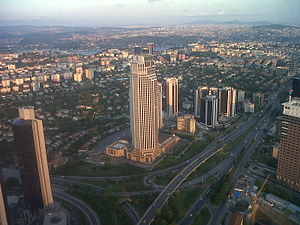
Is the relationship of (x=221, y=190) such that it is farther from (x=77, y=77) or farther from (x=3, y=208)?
(x=77, y=77)

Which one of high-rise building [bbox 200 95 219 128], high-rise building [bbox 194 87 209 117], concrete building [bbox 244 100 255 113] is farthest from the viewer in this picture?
concrete building [bbox 244 100 255 113]

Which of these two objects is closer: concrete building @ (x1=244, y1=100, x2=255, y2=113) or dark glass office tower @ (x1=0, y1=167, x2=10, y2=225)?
dark glass office tower @ (x1=0, y1=167, x2=10, y2=225)

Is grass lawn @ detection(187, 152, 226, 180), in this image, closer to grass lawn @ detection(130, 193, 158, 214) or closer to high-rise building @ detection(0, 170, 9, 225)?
grass lawn @ detection(130, 193, 158, 214)

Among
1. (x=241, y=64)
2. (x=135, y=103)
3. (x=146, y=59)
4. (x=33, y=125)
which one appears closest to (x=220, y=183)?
(x=135, y=103)

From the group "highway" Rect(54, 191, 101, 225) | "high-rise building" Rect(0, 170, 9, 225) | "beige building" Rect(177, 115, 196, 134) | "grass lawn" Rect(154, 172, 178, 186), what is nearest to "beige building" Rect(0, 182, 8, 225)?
"high-rise building" Rect(0, 170, 9, 225)

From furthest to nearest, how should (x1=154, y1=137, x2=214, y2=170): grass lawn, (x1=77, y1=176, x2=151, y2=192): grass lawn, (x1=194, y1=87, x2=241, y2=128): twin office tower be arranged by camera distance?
1. (x1=194, y1=87, x2=241, y2=128): twin office tower
2. (x1=154, y1=137, x2=214, y2=170): grass lawn
3. (x1=77, y1=176, x2=151, y2=192): grass lawn

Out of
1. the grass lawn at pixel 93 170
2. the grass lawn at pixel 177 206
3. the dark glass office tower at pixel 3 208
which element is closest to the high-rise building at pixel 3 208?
the dark glass office tower at pixel 3 208

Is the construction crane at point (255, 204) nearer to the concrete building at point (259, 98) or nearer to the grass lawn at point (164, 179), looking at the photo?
the grass lawn at point (164, 179)
